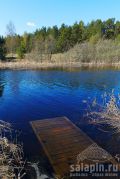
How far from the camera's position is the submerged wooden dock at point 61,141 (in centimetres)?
866

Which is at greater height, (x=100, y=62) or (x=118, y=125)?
(x=100, y=62)

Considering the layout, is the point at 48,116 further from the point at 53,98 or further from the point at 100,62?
the point at 100,62

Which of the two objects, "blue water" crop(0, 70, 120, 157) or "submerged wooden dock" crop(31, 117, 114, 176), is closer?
"submerged wooden dock" crop(31, 117, 114, 176)

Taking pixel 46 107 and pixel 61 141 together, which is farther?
pixel 46 107

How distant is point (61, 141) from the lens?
10586mm

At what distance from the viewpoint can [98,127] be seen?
12.7 metres

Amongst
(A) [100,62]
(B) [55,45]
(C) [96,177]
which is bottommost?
(C) [96,177]

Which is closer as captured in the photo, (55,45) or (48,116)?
(48,116)

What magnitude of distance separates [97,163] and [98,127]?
4.28 meters

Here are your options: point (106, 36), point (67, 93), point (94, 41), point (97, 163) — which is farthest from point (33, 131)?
point (106, 36)

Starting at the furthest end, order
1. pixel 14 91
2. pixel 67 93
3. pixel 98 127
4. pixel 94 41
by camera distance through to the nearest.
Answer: pixel 94 41 → pixel 14 91 → pixel 67 93 → pixel 98 127

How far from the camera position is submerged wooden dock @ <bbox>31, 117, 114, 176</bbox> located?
866cm

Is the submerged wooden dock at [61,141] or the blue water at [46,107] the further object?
the blue water at [46,107]

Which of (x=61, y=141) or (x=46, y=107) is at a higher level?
(x=46, y=107)
